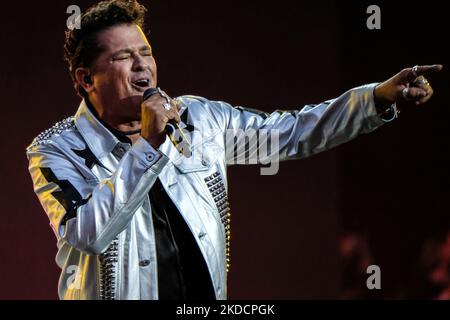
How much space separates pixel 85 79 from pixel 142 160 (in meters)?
0.38

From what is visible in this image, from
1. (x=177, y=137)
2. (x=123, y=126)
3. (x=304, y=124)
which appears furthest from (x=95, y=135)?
(x=304, y=124)

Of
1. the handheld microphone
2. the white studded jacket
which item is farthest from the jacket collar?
the handheld microphone

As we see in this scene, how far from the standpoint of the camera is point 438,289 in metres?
3.22

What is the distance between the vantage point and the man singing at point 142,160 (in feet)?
5.72

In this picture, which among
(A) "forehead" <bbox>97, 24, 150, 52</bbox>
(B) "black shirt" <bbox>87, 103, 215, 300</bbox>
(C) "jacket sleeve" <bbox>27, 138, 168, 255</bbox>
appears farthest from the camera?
(A) "forehead" <bbox>97, 24, 150, 52</bbox>

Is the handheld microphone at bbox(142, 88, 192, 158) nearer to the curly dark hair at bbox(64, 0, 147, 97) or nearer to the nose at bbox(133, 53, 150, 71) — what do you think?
the nose at bbox(133, 53, 150, 71)

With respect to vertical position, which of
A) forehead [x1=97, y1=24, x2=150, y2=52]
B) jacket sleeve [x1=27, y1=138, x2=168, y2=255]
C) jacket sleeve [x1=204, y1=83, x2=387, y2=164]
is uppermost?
forehead [x1=97, y1=24, x2=150, y2=52]

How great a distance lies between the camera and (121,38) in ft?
Answer: 6.47

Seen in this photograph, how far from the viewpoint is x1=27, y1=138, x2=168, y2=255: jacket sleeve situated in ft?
5.61

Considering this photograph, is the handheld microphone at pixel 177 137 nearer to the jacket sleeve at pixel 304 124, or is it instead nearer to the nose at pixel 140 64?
the nose at pixel 140 64

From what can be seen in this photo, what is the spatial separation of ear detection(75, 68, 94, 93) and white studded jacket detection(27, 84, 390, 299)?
4cm

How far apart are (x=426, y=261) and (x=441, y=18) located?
2.96ft

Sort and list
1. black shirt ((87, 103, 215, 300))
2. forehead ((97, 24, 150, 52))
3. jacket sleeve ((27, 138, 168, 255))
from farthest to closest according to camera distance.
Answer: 1. forehead ((97, 24, 150, 52))
2. black shirt ((87, 103, 215, 300))
3. jacket sleeve ((27, 138, 168, 255))
